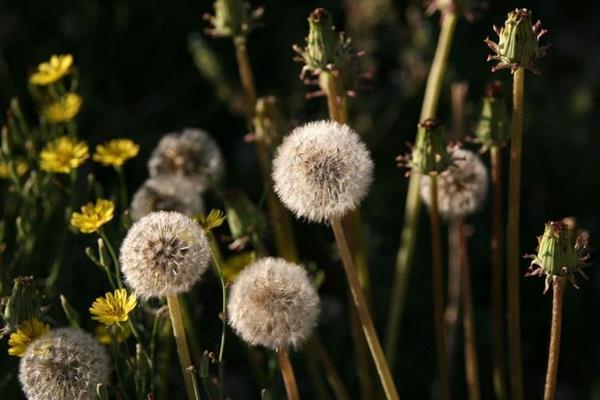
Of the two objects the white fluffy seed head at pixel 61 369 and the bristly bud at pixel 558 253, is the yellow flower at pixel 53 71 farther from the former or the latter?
the bristly bud at pixel 558 253

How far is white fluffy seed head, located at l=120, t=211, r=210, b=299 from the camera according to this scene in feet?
4.87

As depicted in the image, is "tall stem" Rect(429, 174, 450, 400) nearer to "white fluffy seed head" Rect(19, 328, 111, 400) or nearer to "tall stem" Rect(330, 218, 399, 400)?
"tall stem" Rect(330, 218, 399, 400)

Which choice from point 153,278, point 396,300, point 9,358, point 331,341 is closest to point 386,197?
point 331,341

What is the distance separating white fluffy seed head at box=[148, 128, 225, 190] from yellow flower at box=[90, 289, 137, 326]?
0.55 m

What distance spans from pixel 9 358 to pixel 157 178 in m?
0.53

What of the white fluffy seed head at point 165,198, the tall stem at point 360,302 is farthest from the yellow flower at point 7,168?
the tall stem at point 360,302

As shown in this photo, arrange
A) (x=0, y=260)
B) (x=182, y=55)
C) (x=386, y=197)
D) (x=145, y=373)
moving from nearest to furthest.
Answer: (x=145, y=373) < (x=0, y=260) < (x=386, y=197) < (x=182, y=55)

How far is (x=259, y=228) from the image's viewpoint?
6.11ft

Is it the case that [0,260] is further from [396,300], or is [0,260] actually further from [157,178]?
[396,300]

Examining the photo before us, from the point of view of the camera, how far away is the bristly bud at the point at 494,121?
5.79 ft

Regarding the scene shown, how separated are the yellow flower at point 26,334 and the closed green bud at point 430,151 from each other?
0.74 meters

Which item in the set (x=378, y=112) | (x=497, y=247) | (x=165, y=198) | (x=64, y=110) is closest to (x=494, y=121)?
(x=497, y=247)

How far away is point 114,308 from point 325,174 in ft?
1.42

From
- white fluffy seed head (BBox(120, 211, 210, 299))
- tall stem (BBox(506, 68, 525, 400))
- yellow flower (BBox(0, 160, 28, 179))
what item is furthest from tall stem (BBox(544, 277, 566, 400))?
yellow flower (BBox(0, 160, 28, 179))
